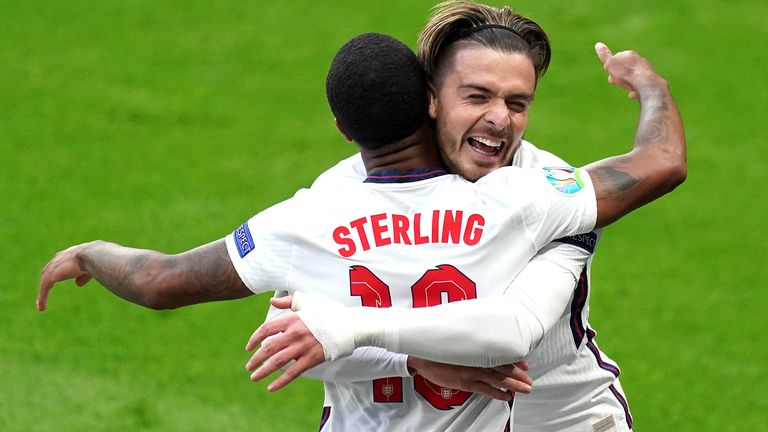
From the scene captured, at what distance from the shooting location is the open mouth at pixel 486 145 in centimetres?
404

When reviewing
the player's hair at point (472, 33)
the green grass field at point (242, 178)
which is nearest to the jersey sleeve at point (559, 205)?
the player's hair at point (472, 33)

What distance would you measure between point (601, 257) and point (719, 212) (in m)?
1.19

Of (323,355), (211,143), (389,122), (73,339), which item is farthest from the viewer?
(211,143)

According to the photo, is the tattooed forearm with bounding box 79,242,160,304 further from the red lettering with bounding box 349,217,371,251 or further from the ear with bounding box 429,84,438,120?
the ear with bounding box 429,84,438,120

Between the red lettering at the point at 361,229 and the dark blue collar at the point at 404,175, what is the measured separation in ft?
0.54

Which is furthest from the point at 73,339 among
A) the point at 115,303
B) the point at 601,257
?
the point at 601,257

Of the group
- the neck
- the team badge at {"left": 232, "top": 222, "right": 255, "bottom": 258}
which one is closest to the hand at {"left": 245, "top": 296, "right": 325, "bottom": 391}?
the team badge at {"left": 232, "top": 222, "right": 255, "bottom": 258}

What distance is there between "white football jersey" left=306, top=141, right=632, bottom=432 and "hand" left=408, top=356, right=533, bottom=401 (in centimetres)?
24

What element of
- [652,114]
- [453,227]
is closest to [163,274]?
[453,227]

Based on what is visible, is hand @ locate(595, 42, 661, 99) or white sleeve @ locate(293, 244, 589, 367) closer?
white sleeve @ locate(293, 244, 589, 367)

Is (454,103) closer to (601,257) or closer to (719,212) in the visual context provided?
(601,257)

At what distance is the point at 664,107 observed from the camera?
424 centimetres

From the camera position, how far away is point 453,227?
379cm

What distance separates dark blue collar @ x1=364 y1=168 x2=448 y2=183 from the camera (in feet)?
12.8
